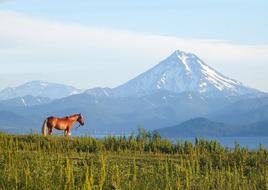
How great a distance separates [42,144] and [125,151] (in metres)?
4.19

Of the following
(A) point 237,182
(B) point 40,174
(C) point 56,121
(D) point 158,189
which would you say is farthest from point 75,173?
(C) point 56,121

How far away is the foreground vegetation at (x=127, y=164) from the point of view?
16297 millimetres

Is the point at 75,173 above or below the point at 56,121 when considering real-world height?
below

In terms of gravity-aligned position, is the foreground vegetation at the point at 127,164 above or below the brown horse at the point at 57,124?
below

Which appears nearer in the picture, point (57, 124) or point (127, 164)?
point (127, 164)

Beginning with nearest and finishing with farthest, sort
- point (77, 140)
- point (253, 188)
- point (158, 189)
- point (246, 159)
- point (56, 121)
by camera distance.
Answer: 1. point (158, 189)
2. point (253, 188)
3. point (246, 159)
4. point (77, 140)
5. point (56, 121)

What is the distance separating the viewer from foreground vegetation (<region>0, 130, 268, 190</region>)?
53.5 feet

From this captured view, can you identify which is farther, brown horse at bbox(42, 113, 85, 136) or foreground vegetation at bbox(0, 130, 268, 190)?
brown horse at bbox(42, 113, 85, 136)

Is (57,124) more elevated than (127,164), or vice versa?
(57,124)

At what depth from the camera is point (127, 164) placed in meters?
23.2

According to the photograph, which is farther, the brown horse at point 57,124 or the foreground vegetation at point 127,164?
the brown horse at point 57,124

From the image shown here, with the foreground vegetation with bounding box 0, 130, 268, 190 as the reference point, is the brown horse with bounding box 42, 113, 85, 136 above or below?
above

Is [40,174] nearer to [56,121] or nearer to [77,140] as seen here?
[77,140]

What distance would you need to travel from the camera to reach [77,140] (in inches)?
1199
